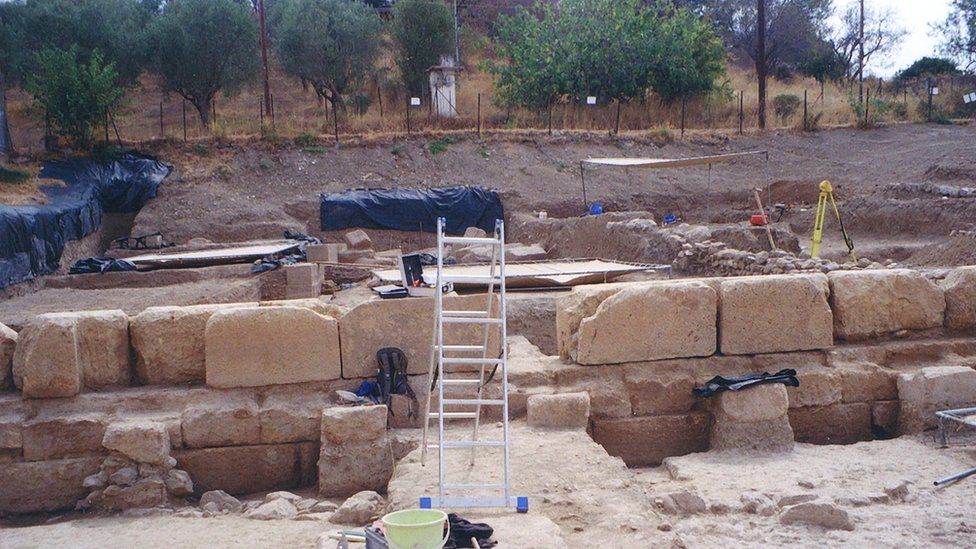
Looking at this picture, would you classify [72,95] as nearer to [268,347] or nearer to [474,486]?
[268,347]

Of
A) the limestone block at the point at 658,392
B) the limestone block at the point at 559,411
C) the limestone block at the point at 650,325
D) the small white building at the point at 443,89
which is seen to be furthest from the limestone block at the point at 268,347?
the small white building at the point at 443,89

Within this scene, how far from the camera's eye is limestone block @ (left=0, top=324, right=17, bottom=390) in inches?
261

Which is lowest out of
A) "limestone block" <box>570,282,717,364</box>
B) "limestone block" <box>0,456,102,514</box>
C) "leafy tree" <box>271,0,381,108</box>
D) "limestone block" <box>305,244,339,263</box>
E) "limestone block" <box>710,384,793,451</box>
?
"limestone block" <box>0,456,102,514</box>

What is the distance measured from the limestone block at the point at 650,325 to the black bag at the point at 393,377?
1.38 meters

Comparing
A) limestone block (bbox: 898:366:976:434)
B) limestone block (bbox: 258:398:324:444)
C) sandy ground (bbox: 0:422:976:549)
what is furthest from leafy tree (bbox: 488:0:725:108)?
sandy ground (bbox: 0:422:976:549)

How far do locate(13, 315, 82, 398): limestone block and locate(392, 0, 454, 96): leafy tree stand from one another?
26.3m

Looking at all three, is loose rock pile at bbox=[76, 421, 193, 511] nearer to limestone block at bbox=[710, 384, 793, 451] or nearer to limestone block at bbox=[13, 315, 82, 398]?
limestone block at bbox=[13, 315, 82, 398]

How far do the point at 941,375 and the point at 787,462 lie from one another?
1.68 meters

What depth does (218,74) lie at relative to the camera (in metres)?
28.8

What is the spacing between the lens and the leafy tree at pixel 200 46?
28.5 m

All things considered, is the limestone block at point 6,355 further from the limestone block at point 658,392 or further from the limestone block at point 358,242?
the limestone block at point 358,242

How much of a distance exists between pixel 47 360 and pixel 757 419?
5.23m

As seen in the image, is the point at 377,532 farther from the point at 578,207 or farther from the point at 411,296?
the point at 578,207

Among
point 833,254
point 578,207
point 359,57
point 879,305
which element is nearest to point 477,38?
point 359,57
